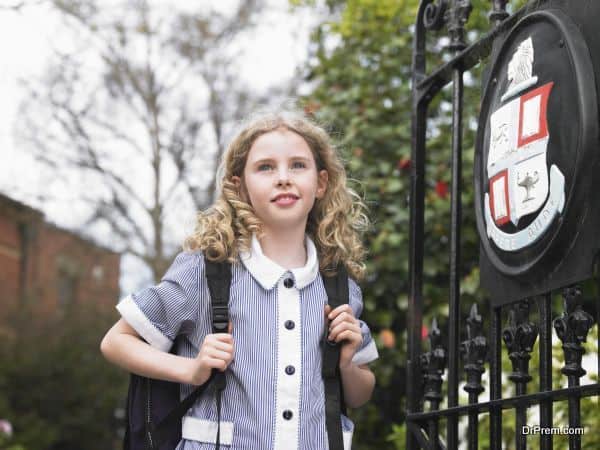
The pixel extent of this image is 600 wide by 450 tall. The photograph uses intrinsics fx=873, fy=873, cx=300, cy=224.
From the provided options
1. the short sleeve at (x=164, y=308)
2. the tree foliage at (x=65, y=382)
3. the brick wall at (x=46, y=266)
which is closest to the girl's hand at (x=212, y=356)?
the short sleeve at (x=164, y=308)

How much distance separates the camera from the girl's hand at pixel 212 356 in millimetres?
2182

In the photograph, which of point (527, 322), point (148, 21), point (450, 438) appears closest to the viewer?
point (527, 322)

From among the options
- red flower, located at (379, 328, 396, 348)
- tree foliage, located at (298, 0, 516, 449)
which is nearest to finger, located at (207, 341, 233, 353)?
tree foliage, located at (298, 0, 516, 449)

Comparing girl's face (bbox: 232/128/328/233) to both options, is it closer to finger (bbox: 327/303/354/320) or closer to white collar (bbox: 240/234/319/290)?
white collar (bbox: 240/234/319/290)

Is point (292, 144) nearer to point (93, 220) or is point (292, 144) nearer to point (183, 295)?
point (183, 295)

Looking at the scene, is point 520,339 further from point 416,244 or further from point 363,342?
point 416,244

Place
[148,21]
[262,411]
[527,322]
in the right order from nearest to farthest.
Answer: [527,322]
[262,411]
[148,21]

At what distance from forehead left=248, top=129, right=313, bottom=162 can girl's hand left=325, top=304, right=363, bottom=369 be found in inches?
18.4

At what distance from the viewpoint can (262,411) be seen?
226 cm

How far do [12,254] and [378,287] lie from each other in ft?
63.9

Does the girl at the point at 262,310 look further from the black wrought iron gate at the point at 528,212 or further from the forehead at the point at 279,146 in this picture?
the black wrought iron gate at the point at 528,212

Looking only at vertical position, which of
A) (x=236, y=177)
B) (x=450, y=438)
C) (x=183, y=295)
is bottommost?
(x=450, y=438)

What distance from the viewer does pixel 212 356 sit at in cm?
218

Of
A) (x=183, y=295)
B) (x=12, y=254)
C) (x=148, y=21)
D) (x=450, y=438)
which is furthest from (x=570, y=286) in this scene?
(x=12, y=254)
